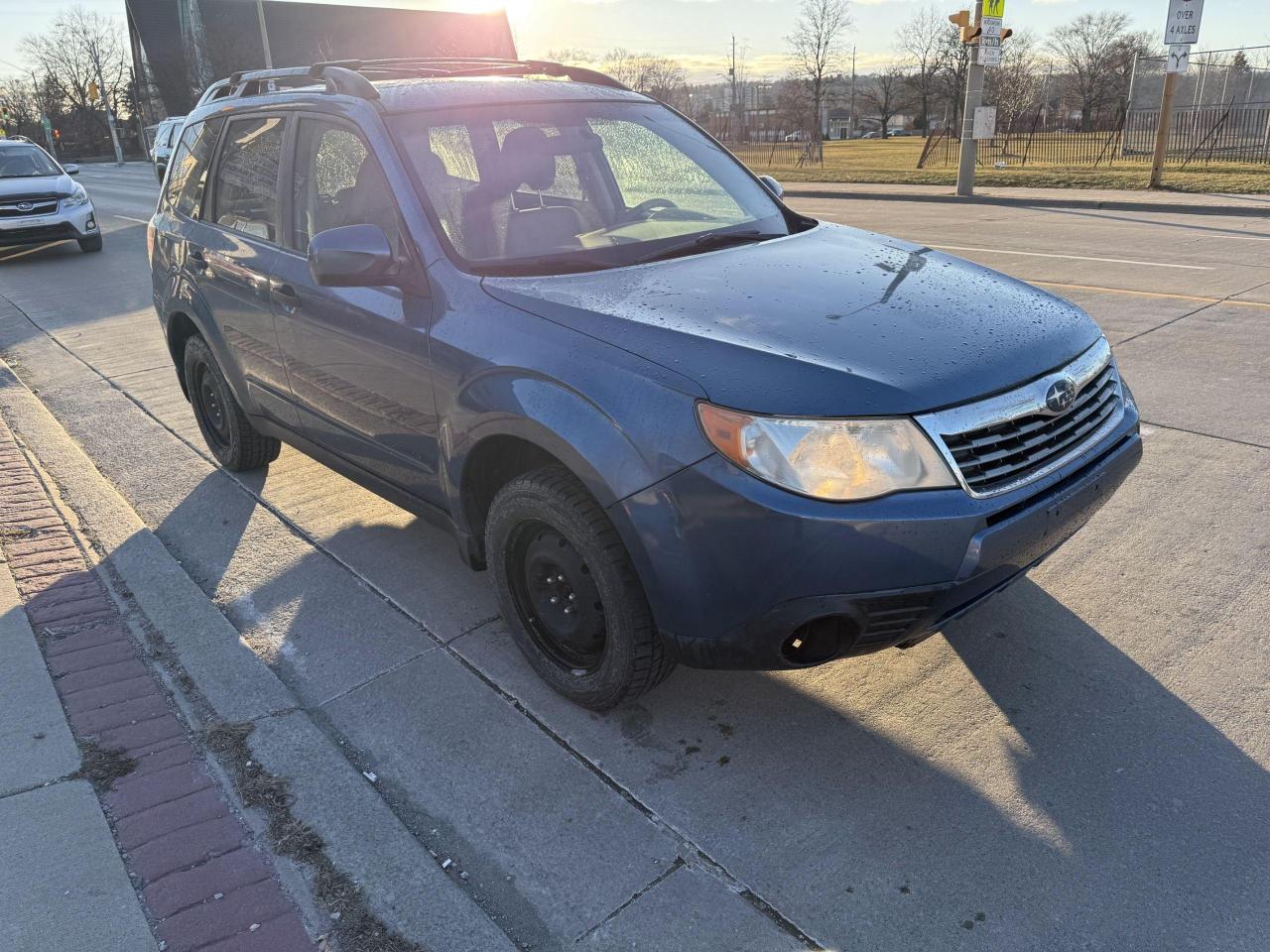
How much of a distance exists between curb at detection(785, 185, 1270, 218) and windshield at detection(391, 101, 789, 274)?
1400 centimetres

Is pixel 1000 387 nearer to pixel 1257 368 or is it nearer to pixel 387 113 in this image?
pixel 387 113

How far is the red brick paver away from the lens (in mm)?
2303

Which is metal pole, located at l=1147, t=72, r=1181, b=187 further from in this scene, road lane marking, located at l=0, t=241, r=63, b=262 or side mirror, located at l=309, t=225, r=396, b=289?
road lane marking, located at l=0, t=241, r=63, b=262

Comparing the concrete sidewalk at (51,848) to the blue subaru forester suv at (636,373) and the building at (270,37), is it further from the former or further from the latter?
the building at (270,37)

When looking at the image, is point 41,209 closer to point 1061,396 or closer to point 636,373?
point 636,373

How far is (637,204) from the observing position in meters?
3.74

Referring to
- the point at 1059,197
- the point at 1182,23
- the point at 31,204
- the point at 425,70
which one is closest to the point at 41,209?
the point at 31,204

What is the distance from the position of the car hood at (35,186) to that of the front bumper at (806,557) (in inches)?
619

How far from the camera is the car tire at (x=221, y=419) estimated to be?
5.05 m

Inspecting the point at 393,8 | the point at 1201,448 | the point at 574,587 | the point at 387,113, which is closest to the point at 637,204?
the point at 387,113

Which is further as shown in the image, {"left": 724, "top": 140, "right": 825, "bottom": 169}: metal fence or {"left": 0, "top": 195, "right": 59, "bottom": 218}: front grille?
{"left": 724, "top": 140, "right": 825, "bottom": 169}: metal fence

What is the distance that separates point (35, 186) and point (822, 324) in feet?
52.4

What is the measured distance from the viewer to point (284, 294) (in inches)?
155

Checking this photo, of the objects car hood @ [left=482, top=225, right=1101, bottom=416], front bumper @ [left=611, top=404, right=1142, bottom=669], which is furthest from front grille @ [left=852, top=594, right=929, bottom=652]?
car hood @ [left=482, top=225, right=1101, bottom=416]
